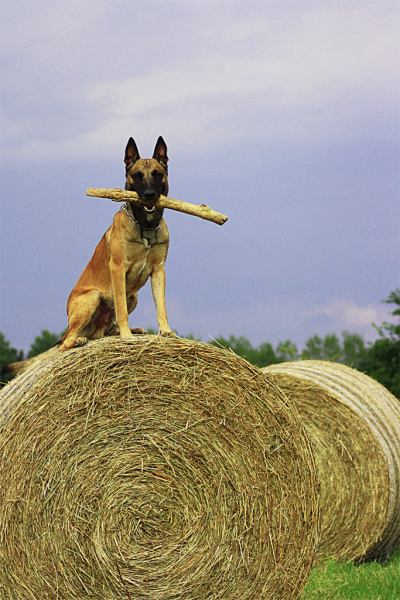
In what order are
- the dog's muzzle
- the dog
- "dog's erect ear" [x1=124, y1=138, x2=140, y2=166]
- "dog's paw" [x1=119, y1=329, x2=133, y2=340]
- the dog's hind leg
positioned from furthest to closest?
the dog's hind leg
"dog's erect ear" [x1=124, y1=138, x2=140, y2=166]
the dog
the dog's muzzle
"dog's paw" [x1=119, y1=329, x2=133, y2=340]

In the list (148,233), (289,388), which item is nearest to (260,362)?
(289,388)

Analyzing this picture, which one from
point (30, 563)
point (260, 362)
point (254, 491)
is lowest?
point (30, 563)

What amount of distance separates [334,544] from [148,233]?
155 inches

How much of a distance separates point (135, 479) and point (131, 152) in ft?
7.52

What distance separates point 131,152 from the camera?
6688mm

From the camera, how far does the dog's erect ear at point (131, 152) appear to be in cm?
667

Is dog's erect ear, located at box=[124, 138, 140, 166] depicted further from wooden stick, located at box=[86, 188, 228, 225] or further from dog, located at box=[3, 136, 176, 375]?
wooden stick, located at box=[86, 188, 228, 225]

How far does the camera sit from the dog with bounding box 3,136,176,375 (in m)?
6.55

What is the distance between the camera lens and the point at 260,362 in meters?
26.0

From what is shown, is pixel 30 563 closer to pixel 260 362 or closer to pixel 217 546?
pixel 217 546

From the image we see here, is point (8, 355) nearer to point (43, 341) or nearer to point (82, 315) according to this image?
point (43, 341)

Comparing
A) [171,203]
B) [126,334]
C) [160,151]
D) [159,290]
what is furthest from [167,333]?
[160,151]

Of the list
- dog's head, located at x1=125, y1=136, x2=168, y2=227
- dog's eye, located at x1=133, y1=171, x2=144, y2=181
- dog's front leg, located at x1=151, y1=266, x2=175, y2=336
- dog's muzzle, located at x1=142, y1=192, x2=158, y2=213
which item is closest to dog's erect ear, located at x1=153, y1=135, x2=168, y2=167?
dog's head, located at x1=125, y1=136, x2=168, y2=227

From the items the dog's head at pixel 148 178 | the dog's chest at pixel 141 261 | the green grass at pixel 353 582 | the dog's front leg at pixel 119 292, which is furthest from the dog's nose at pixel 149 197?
the green grass at pixel 353 582
